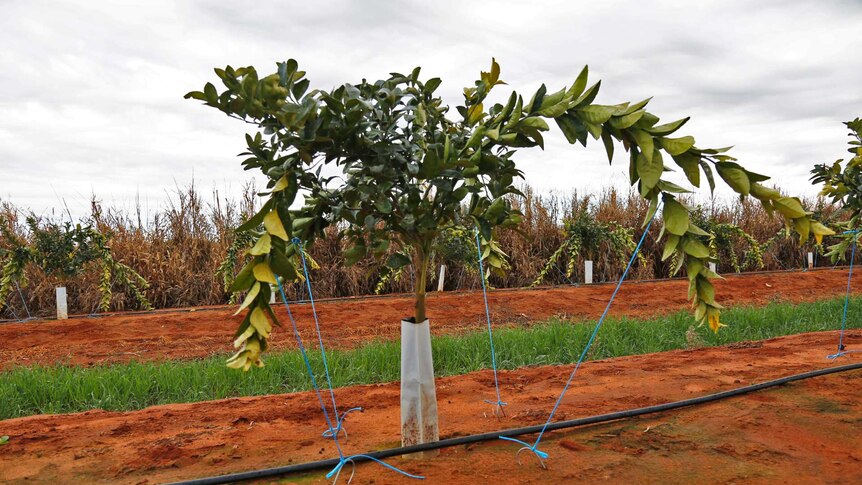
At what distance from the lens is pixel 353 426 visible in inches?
142

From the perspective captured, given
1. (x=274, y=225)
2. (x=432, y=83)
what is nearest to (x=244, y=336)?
(x=274, y=225)

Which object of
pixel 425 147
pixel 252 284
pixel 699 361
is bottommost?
pixel 699 361

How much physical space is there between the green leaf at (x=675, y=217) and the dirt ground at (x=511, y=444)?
3.57 ft

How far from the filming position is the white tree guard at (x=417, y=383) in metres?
2.82

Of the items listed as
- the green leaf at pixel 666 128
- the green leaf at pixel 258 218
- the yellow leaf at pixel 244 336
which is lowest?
the yellow leaf at pixel 244 336

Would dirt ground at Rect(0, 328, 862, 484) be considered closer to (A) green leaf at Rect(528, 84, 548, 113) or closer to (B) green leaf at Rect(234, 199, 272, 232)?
(B) green leaf at Rect(234, 199, 272, 232)

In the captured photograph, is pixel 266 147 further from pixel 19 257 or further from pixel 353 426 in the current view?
pixel 19 257

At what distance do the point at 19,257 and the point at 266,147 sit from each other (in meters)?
8.64

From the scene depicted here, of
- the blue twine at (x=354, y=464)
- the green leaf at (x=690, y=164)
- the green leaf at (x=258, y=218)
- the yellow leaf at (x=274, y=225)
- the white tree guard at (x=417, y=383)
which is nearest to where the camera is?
the yellow leaf at (x=274, y=225)

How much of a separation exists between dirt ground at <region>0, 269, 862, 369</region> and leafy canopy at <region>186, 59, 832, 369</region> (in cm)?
356

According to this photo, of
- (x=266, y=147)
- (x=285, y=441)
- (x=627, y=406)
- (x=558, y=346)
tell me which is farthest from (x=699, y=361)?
(x=266, y=147)

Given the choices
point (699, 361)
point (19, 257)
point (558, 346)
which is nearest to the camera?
point (699, 361)

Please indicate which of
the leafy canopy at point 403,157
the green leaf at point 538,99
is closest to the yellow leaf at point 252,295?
the leafy canopy at point 403,157

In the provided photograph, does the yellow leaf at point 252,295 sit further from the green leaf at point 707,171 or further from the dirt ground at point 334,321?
the dirt ground at point 334,321
